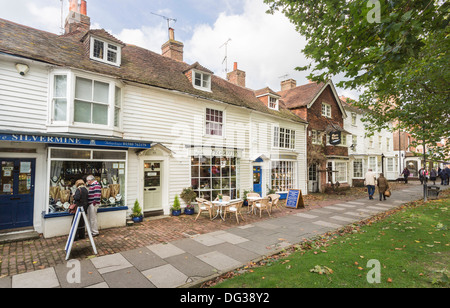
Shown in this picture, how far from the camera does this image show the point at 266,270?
16.5 feet

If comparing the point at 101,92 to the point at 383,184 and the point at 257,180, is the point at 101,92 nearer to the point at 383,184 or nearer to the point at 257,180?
the point at 257,180

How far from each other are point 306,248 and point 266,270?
2172 mm

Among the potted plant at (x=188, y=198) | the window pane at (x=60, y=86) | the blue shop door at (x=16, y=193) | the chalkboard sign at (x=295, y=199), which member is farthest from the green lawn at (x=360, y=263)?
the window pane at (x=60, y=86)

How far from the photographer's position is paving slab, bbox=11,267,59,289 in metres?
4.47

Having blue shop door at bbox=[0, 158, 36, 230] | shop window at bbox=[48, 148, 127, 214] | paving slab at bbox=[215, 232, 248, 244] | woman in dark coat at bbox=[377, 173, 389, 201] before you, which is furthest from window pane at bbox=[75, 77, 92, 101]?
woman in dark coat at bbox=[377, 173, 389, 201]

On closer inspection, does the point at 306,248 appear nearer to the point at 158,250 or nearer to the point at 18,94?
the point at 158,250

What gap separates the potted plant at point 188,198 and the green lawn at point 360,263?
593 centimetres

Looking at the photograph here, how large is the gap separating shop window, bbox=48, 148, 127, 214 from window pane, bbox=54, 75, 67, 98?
6.93ft

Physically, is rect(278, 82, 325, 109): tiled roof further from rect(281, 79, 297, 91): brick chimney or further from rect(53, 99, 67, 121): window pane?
rect(53, 99, 67, 121): window pane

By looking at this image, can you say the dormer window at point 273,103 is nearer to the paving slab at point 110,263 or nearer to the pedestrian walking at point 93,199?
the pedestrian walking at point 93,199

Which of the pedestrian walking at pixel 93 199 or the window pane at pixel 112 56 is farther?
the window pane at pixel 112 56

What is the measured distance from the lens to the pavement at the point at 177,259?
466 cm

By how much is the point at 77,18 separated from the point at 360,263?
1605 centimetres
